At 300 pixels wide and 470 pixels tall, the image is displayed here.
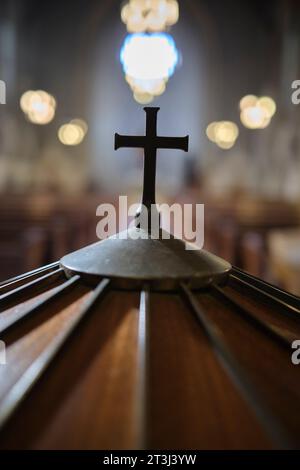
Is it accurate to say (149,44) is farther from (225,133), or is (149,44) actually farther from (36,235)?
(36,235)

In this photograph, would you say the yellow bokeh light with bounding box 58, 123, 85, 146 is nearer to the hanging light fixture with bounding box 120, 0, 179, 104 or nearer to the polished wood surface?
the hanging light fixture with bounding box 120, 0, 179, 104

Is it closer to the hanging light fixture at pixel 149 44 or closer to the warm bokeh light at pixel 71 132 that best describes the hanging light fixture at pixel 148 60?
the hanging light fixture at pixel 149 44

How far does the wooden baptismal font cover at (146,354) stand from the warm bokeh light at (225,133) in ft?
40.1

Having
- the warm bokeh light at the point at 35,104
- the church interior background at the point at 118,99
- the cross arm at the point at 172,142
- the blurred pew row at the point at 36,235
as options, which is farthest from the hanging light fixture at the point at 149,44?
the cross arm at the point at 172,142

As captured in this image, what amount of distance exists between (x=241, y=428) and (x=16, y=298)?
17.1 inches

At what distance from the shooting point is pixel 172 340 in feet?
1.96

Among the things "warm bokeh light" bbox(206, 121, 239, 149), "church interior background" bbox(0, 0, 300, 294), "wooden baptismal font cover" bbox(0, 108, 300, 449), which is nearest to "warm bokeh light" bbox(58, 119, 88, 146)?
"church interior background" bbox(0, 0, 300, 294)

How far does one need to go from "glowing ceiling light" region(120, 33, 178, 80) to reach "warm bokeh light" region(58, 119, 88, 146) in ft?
10.7

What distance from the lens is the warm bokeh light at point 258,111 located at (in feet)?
35.2

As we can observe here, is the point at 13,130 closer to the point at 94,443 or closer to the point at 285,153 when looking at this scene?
the point at 285,153

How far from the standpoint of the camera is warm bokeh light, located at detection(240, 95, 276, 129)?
10734 millimetres

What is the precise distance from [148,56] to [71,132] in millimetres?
4079

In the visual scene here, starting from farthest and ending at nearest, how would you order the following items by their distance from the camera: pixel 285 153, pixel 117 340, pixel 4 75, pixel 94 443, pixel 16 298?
pixel 4 75 < pixel 285 153 < pixel 16 298 < pixel 117 340 < pixel 94 443

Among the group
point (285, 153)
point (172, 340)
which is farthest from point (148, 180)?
point (285, 153)
